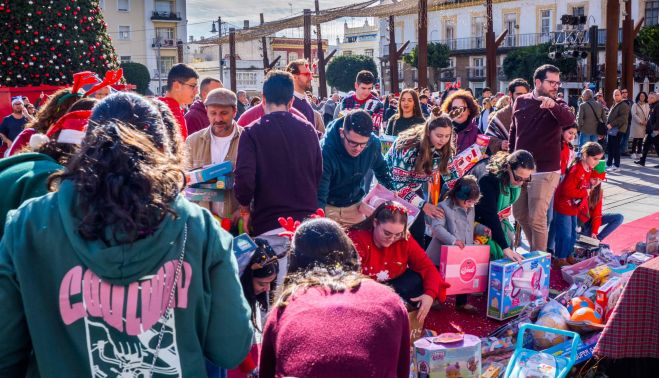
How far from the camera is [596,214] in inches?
259

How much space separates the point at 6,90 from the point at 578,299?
769cm

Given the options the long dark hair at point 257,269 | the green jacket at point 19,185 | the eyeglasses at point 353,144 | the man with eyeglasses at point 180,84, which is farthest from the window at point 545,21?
the green jacket at point 19,185

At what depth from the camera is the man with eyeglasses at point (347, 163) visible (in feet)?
14.2

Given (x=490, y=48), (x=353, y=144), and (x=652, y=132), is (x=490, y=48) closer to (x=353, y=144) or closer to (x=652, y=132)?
(x=652, y=132)

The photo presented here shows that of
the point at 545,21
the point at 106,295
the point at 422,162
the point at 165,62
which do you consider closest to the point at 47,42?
the point at 422,162

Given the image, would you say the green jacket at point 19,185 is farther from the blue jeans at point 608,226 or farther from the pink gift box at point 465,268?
the blue jeans at point 608,226

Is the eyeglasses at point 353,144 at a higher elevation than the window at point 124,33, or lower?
lower

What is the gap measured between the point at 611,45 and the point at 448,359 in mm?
14239

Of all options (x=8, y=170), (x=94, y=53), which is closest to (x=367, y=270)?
(x=8, y=170)

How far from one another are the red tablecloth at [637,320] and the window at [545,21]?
42773 millimetres

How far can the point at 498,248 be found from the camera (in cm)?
511

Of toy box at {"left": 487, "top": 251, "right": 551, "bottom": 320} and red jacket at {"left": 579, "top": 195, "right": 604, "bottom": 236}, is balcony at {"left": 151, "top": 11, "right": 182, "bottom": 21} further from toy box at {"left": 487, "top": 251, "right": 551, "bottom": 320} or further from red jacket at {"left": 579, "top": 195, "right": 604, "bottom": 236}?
toy box at {"left": 487, "top": 251, "right": 551, "bottom": 320}

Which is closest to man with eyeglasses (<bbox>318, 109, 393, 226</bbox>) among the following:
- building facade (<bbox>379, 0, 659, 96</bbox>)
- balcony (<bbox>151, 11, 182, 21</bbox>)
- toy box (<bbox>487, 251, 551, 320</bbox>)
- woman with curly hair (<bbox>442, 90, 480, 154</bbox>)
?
toy box (<bbox>487, 251, 551, 320</bbox>)

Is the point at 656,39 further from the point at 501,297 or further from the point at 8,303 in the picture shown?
the point at 8,303
